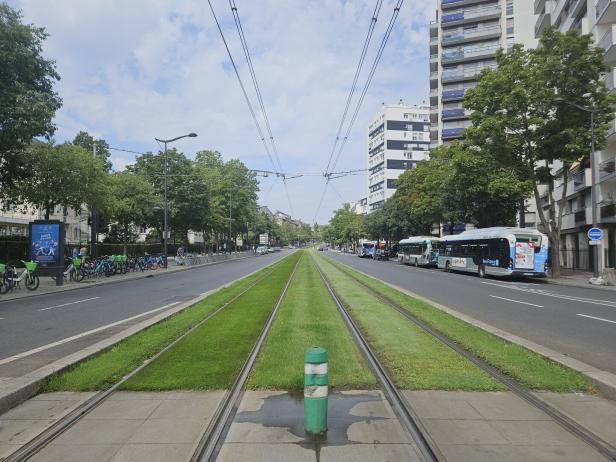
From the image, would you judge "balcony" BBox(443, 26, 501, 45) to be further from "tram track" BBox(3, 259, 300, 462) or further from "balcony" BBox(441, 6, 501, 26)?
"tram track" BBox(3, 259, 300, 462)

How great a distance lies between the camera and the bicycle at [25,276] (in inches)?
794

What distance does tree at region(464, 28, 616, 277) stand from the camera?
26.8m

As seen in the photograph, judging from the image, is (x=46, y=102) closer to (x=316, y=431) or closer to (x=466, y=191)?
(x=316, y=431)

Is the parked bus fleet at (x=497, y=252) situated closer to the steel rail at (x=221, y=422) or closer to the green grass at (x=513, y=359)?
the green grass at (x=513, y=359)

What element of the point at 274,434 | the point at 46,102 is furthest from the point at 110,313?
the point at 46,102

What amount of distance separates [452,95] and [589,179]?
4014cm

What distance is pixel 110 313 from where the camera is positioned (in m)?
13.2

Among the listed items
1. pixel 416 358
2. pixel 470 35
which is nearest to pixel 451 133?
pixel 470 35

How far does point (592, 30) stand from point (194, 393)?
37347 millimetres

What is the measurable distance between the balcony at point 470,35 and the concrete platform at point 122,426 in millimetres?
75510

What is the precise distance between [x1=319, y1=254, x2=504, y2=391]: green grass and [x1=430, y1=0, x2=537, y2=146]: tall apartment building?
64.6 meters

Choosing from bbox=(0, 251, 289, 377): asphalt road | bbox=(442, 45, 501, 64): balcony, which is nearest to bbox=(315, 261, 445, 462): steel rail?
bbox=(0, 251, 289, 377): asphalt road

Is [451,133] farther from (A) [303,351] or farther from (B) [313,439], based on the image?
Result: (B) [313,439]

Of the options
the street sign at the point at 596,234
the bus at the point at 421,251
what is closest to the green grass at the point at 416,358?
the street sign at the point at 596,234
